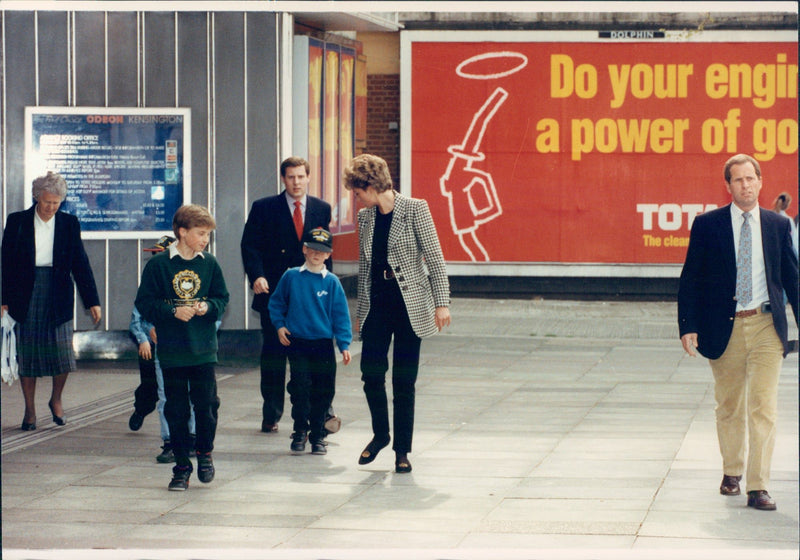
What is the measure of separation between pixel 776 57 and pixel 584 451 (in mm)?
11875

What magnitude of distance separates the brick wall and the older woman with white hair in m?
10.4

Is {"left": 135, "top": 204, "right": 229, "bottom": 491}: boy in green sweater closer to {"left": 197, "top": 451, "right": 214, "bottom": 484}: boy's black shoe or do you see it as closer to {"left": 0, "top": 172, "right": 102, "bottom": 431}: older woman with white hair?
{"left": 197, "top": 451, "right": 214, "bottom": 484}: boy's black shoe

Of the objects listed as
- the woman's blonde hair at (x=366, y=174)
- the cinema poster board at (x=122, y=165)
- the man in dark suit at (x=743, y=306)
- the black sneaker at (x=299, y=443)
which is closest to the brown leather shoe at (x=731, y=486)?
the man in dark suit at (x=743, y=306)

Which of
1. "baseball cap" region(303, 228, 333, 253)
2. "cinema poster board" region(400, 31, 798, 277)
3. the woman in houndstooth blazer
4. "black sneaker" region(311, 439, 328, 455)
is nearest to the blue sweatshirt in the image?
"baseball cap" region(303, 228, 333, 253)

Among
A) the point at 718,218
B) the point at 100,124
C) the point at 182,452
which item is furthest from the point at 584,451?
the point at 100,124

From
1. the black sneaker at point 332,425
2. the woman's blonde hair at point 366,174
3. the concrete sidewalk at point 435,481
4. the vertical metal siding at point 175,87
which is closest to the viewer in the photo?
the concrete sidewalk at point 435,481

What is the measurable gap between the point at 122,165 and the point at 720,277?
6.77 meters

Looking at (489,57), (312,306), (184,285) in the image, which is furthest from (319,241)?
(489,57)

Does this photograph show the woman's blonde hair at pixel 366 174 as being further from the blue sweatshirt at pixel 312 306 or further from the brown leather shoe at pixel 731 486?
the brown leather shoe at pixel 731 486

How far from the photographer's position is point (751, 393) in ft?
21.7

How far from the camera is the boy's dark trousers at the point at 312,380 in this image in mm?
7852

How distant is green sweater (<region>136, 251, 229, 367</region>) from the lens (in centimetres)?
685

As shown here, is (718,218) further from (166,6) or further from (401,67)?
(401,67)

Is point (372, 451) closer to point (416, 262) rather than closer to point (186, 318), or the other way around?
point (416, 262)
